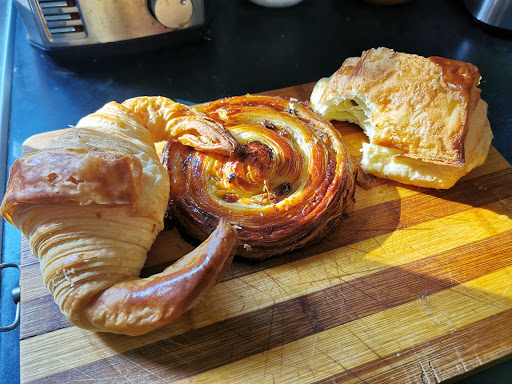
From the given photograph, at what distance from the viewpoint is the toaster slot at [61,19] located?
85.5 inches

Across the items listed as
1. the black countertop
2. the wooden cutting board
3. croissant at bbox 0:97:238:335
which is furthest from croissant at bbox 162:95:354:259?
the black countertop

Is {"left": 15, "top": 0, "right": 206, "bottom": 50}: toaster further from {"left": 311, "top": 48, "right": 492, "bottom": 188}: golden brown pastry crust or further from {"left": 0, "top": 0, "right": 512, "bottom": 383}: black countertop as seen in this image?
{"left": 311, "top": 48, "right": 492, "bottom": 188}: golden brown pastry crust

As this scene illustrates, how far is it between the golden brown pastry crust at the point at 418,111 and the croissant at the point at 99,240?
3.05 feet

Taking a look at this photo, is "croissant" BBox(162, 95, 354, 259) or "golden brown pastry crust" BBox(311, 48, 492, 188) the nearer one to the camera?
"croissant" BBox(162, 95, 354, 259)

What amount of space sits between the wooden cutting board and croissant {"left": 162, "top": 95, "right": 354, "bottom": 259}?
0.11m

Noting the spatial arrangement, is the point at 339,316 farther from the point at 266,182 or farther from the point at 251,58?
the point at 251,58

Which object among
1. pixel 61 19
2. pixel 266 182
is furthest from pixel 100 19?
pixel 266 182

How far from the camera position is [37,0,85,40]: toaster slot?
2.17 m

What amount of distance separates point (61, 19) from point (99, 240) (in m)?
1.52

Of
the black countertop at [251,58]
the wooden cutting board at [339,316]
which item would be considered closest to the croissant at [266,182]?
the wooden cutting board at [339,316]

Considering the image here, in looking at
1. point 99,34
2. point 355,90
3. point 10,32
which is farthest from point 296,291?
point 10,32

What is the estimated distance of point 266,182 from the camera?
1747 mm

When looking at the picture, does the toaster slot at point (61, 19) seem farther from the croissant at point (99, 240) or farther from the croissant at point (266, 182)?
the croissant at point (99, 240)

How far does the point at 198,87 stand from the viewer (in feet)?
8.43
